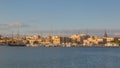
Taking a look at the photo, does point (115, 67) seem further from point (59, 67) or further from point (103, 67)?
point (59, 67)

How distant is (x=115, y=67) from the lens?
156 feet

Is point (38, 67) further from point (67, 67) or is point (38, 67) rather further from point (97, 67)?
point (97, 67)

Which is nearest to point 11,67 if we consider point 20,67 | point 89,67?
point 20,67

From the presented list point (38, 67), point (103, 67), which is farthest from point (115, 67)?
point (38, 67)

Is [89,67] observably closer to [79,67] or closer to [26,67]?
[79,67]

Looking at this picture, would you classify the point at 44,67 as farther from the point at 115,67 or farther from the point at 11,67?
the point at 115,67

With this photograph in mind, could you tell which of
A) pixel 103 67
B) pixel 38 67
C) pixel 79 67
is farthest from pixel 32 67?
pixel 103 67

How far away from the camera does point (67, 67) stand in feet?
155

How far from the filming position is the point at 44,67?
151 feet

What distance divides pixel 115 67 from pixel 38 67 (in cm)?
1101

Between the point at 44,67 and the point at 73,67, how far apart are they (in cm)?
437

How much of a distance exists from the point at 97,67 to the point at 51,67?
21.4ft

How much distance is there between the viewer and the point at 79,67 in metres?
47.9

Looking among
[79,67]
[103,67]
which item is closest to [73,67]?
[79,67]
